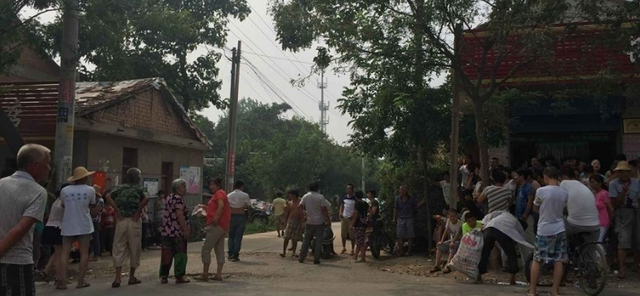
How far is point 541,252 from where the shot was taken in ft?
26.4

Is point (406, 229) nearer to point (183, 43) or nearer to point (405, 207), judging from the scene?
point (405, 207)

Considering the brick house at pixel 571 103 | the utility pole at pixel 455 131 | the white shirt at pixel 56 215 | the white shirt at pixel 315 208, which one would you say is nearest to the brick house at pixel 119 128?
the white shirt at pixel 56 215

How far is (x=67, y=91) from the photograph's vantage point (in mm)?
11484

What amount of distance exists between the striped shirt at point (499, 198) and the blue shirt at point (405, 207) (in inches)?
172

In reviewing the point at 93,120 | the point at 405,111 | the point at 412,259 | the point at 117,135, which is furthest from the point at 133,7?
the point at 412,259

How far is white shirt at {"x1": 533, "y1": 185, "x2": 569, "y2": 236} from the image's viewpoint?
7988 mm

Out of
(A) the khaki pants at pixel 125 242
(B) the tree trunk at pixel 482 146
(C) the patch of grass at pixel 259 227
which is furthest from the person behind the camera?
(C) the patch of grass at pixel 259 227

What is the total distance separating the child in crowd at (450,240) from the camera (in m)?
10.6

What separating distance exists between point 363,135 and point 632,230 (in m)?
6.43

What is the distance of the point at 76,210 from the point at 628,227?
858cm

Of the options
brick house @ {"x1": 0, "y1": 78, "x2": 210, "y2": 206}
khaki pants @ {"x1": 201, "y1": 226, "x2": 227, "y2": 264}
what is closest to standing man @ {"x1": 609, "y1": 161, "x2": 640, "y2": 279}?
khaki pants @ {"x1": 201, "y1": 226, "x2": 227, "y2": 264}

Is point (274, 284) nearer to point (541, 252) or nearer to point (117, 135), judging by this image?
point (541, 252)

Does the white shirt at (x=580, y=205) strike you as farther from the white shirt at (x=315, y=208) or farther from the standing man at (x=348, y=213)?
the standing man at (x=348, y=213)

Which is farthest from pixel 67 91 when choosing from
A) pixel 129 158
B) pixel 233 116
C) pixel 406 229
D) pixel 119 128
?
pixel 233 116
